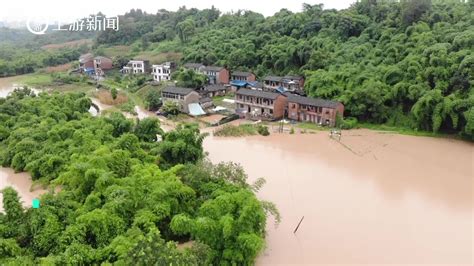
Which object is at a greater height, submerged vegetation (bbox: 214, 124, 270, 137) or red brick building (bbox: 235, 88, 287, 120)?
red brick building (bbox: 235, 88, 287, 120)

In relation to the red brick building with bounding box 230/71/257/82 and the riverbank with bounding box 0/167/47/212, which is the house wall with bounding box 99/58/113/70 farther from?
the riverbank with bounding box 0/167/47/212

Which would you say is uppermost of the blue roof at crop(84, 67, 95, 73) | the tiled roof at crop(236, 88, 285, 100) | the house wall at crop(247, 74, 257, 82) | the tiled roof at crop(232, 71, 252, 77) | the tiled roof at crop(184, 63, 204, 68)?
the tiled roof at crop(184, 63, 204, 68)

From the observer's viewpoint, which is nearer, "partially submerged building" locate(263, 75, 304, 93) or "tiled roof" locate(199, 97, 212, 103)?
"tiled roof" locate(199, 97, 212, 103)

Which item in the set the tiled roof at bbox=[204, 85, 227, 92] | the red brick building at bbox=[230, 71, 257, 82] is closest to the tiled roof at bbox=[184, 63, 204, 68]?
the red brick building at bbox=[230, 71, 257, 82]

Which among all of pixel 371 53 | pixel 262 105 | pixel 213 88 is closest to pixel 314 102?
pixel 262 105

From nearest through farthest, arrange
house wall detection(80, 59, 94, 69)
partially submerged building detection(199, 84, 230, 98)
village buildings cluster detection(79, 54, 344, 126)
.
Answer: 1. village buildings cluster detection(79, 54, 344, 126)
2. partially submerged building detection(199, 84, 230, 98)
3. house wall detection(80, 59, 94, 69)

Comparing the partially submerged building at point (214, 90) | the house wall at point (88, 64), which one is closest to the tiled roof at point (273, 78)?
the partially submerged building at point (214, 90)

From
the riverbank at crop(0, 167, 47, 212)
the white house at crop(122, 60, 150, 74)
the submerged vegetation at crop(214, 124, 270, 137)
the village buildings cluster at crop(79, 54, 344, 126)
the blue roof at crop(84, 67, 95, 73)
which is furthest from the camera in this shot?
the blue roof at crop(84, 67, 95, 73)
